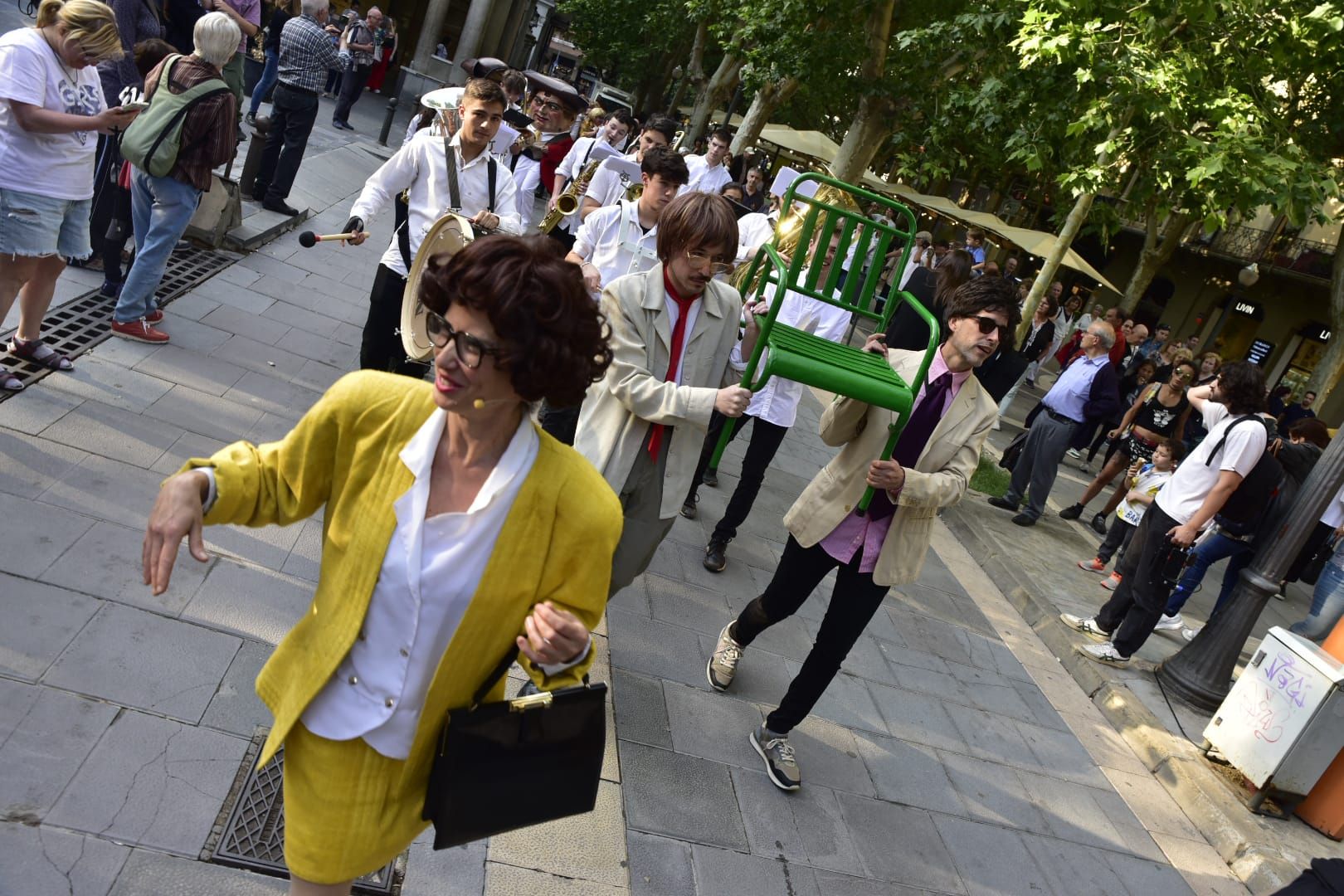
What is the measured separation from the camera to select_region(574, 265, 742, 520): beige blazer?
3.61 metres

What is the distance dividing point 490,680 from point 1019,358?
8149 mm

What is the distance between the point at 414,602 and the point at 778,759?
272 cm

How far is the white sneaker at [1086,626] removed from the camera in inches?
289

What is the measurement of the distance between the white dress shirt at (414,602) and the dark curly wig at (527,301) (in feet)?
0.53

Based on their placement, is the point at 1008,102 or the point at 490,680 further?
the point at 1008,102

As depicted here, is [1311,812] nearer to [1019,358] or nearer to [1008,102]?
[1019,358]

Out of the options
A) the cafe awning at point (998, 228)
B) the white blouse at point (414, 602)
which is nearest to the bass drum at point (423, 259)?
the white blouse at point (414, 602)

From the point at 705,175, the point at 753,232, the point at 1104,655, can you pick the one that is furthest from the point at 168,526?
the point at 705,175

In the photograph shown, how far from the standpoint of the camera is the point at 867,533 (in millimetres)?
4059

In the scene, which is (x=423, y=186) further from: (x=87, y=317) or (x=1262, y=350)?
(x=1262, y=350)

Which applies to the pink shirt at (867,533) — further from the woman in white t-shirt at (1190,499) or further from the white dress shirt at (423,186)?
the woman in white t-shirt at (1190,499)

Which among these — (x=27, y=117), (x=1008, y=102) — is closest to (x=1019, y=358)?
(x=1008, y=102)

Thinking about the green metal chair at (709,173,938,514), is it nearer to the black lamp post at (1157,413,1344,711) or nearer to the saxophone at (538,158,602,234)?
the saxophone at (538,158,602,234)

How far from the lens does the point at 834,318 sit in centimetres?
611
